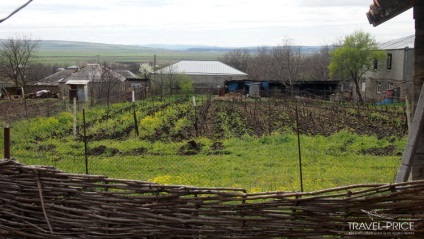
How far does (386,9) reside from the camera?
4828 mm

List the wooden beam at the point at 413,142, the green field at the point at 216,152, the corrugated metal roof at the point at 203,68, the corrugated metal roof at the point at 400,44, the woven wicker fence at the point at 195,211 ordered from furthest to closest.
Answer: the corrugated metal roof at the point at 203,68 → the corrugated metal roof at the point at 400,44 → the green field at the point at 216,152 → the wooden beam at the point at 413,142 → the woven wicker fence at the point at 195,211

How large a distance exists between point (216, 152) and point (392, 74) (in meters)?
25.0

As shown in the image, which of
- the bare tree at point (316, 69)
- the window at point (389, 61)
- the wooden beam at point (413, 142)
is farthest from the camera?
the bare tree at point (316, 69)

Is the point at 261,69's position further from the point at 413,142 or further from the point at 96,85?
the point at 413,142

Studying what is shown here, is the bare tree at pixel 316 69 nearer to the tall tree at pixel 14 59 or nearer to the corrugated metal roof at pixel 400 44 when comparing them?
the corrugated metal roof at pixel 400 44

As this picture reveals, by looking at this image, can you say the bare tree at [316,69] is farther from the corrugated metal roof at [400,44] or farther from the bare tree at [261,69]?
the corrugated metal roof at [400,44]

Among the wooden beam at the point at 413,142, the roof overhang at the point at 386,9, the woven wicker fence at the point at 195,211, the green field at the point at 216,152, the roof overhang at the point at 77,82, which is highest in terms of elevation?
the roof overhang at the point at 386,9

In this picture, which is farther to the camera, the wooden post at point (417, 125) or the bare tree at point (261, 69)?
the bare tree at point (261, 69)

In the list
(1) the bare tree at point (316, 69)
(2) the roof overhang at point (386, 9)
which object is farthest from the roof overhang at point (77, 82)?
(2) the roof overhang at point (386, 9)

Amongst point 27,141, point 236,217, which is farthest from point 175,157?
point 236,217

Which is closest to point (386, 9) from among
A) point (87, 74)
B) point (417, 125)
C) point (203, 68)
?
point (417, 125)

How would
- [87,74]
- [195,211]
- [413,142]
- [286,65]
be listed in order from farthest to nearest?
[286,65] → [87,74] → [413,142] → [195,211]

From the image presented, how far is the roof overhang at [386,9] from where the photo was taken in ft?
15.5

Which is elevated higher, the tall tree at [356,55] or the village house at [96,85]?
the tall tree at [356,55]
